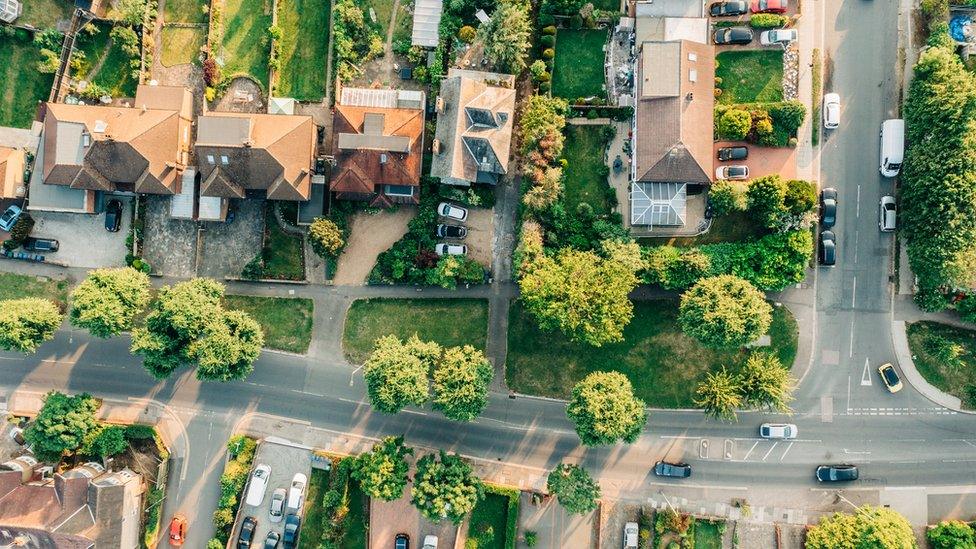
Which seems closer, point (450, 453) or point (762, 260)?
point (762, 260)

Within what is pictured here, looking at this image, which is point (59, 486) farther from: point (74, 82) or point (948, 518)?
point (948, 518)

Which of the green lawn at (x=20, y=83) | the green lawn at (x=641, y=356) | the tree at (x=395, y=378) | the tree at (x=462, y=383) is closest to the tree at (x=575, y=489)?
the green lawn at (x=641, y=356)

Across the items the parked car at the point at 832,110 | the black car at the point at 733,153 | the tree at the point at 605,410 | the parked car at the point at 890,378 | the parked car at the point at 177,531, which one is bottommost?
the parked car at the point at 177,531

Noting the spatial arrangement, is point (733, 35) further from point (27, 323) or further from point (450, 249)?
point (27, 323)

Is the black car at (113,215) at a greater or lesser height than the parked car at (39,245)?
greater

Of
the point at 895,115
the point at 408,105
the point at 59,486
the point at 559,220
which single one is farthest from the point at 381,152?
the point at 895,115

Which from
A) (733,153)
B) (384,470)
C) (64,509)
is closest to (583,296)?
(733,153)

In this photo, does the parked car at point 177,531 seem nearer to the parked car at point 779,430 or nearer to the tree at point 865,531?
the parked car at point 779,430

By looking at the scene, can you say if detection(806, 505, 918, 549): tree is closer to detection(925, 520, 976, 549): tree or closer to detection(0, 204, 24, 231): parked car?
detection(925, 520, 976, 549): tree
